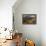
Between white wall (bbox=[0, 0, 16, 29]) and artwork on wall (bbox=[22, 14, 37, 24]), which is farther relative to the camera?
artwork on wall (bbox=[22, 14, 37, 24])

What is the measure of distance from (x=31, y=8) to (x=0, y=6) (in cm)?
187

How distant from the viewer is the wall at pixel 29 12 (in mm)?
5887

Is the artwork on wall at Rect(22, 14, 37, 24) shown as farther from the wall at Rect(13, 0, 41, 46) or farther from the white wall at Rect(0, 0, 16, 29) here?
the white wall at Rect(0, 0, 16, 29)

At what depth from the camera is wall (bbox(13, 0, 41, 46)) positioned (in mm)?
5887

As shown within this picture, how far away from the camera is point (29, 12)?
5898 millimetres

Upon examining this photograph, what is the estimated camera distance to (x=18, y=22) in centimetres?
597

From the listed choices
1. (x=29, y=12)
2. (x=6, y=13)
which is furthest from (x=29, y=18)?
(x=6, y=13)

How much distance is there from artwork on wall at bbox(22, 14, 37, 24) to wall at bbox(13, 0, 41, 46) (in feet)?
0.51

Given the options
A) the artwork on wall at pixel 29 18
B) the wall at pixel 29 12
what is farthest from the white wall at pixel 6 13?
the artwork on wall at pixel 29 18

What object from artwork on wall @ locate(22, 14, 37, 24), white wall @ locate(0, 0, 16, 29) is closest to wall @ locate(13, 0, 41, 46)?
artwork on wall @ locate(22, 14, 37, 24)

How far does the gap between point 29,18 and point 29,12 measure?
310 mm

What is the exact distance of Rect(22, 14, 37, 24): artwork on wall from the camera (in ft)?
19.3

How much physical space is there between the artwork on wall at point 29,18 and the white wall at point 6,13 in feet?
4.52

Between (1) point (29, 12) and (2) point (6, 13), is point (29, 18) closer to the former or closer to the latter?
(1) point (29, 12)
